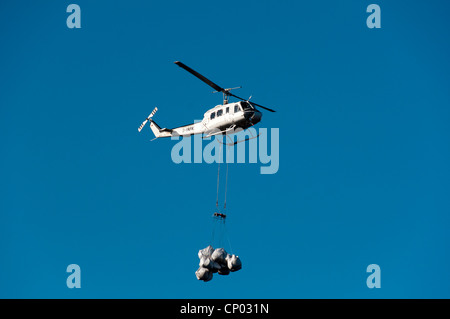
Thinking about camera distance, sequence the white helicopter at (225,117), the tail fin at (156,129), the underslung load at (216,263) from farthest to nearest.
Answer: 1. the tail fin at (156,129)
2. the white helicopter at (225,117)
3. the underslung load at (216,263)

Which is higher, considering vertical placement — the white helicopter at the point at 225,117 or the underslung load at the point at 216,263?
the white helicopter at the point at 225,117

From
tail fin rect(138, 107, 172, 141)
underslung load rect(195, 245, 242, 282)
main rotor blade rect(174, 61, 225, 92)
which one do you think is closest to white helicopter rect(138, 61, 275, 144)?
main rotor blade rect(174, 61, 225, 92)

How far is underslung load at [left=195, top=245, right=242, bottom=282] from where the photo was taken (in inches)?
1558

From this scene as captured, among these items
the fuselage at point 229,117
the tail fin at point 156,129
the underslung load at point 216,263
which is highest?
the tail fin at point 156,129

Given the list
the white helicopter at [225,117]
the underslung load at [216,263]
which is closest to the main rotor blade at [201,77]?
the white helicopter at [225,117]

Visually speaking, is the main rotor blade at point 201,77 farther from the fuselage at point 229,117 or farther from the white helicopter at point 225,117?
the fuselage at point 229,117

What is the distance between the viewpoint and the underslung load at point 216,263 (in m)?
39.6

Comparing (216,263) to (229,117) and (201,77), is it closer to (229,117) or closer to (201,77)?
(229,117)

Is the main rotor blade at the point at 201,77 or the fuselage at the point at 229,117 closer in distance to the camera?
the main rotor blade at the point at 201,77

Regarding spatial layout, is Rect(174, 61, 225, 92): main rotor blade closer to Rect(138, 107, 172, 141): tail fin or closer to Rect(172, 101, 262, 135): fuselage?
Rect(172, 101, 262, 135): fuselage
